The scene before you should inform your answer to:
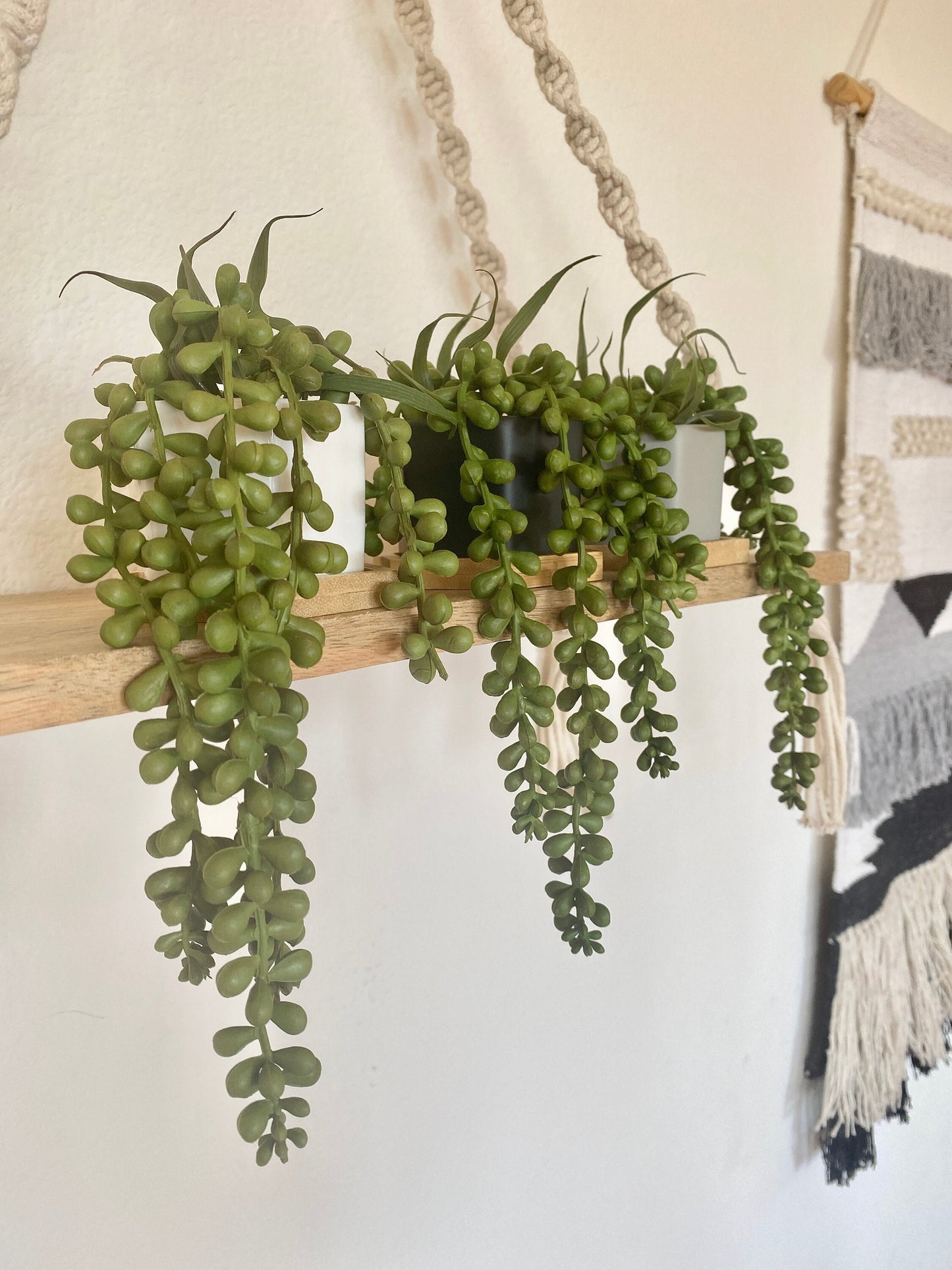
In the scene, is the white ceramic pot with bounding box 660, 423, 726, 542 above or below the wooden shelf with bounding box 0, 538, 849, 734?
above

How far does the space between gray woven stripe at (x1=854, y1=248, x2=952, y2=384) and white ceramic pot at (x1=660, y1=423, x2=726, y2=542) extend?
63cm

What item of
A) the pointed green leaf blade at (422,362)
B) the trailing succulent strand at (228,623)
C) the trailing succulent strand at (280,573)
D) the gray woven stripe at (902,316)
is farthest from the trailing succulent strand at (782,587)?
the gray woven stripe at (902,316)

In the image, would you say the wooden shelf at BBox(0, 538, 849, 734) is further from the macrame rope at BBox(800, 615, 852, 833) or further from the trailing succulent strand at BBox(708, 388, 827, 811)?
the macrame rope at BBox(800, 615, 852, 833)

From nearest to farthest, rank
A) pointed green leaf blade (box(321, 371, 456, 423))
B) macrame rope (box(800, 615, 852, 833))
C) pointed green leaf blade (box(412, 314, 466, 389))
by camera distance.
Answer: pointed green leaf blade (box(321, 371, 456, 423)) < pointed green leaf blade (box(412, 314, 466, 389)) < macrame rope (box(800, 615, 852, 833))

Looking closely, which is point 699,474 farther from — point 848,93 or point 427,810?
point 848,93

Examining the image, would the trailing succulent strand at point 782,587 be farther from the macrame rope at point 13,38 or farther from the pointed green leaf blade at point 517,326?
the macrame rope at point 13,38

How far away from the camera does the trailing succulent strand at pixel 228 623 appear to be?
0.32 m

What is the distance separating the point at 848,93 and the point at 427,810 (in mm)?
1015

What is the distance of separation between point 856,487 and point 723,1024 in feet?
2.39

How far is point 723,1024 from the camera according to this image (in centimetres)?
119

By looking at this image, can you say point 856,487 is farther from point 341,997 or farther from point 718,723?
point 341,997

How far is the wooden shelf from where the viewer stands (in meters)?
0.32

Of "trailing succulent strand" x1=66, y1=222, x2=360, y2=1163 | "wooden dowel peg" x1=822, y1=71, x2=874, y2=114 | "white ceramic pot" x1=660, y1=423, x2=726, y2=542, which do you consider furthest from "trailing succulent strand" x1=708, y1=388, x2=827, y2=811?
"wooden dowel peg" x1=822, y1=71, x2=874, y2=114

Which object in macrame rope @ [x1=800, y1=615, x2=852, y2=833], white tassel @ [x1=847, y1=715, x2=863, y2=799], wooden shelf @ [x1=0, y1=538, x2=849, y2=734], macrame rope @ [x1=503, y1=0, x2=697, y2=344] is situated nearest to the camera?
wooden shelf @ [x1=0, y1=538, x2=849, y2=734]
